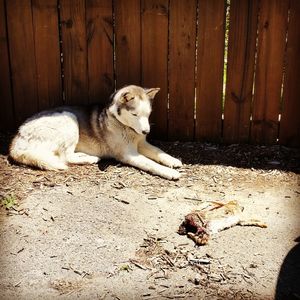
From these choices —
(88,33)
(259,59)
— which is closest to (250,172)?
(259,59)

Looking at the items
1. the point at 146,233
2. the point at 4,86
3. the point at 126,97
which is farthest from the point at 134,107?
the point at 4,86

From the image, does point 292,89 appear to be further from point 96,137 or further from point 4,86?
point 4,86

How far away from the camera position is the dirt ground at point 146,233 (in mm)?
3133

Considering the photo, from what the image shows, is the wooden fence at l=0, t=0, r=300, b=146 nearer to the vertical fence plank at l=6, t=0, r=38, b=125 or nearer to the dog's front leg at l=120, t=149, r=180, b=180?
the vertical fence plank at l=6, t=0, r=38, b=125

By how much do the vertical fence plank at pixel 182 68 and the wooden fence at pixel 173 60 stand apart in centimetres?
1

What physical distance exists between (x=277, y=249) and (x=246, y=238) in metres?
0.25

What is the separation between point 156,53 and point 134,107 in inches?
30.4

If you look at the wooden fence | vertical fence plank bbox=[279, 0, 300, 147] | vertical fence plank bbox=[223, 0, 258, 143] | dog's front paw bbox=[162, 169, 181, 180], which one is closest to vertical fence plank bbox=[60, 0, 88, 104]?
the wooden fence

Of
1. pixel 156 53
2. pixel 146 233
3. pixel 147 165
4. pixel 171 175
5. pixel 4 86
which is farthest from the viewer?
pixel 4 86

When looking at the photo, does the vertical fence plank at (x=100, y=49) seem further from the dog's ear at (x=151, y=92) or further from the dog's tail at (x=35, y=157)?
the dog's tail at (x=35, y=157)

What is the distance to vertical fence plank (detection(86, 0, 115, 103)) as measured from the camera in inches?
199

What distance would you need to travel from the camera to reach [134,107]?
4730 millimetres

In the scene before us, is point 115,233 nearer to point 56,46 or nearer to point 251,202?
point 251,202

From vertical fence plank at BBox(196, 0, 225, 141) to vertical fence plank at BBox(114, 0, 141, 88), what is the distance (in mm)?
661
